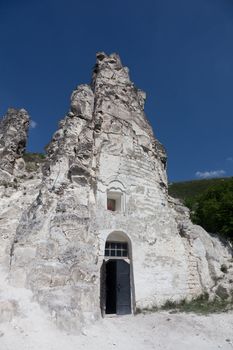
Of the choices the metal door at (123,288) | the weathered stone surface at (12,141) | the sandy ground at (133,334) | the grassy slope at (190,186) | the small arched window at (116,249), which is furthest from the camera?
the grassy slope at (190,186)

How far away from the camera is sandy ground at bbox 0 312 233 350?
7.54 m

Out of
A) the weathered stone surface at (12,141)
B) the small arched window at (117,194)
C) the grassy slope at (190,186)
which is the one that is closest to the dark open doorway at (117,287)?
the small arched window at (117,194)

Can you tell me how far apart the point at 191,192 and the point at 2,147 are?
45.3 metres

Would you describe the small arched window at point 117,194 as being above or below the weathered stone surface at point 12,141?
below

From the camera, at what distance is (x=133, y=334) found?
9.38 metres

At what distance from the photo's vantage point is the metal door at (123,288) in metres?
12.0

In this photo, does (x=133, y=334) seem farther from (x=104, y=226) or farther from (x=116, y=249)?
(x=104, y=226)

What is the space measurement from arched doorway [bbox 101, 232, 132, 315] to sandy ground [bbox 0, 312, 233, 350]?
949 millimetres

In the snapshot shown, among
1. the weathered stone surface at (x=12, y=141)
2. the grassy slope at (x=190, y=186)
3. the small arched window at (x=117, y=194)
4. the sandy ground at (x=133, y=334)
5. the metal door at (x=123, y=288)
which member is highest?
the grassy slope at (x=190, y=186)

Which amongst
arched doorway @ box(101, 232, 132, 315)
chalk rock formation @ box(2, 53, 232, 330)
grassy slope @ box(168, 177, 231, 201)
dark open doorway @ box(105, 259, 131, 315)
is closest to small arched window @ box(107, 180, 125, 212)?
chalk rock formation @ box(2, 53, 232, 330)

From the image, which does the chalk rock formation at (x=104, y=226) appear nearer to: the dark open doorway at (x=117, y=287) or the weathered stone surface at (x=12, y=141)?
the dark open doorway at (x=117, y=287)

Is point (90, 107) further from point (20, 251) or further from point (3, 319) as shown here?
point (3, 319)

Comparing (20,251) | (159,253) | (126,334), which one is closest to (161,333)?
(126,334)

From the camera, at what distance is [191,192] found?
185 ft
